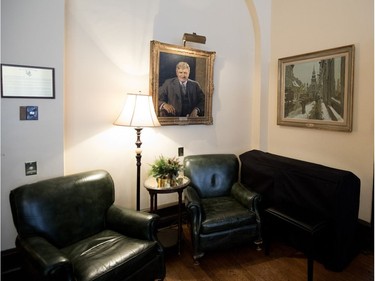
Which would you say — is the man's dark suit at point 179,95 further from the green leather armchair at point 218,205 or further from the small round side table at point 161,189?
the small round side table at point 161,189

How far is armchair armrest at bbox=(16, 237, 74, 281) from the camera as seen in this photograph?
1.53 m

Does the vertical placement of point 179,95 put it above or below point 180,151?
above

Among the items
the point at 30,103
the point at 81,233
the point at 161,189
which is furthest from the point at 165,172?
the point at 30,103

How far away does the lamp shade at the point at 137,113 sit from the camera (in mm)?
2420

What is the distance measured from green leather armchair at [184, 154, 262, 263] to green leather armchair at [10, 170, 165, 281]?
1.65 ft

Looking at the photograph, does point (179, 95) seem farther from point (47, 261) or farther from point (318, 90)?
point (47, 261)

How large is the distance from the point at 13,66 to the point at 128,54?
3.53 feet

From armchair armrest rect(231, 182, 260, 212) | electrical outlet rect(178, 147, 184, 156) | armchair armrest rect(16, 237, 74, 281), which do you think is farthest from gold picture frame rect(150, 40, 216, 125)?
armchair armrest rect(16, 237, 74, 281)

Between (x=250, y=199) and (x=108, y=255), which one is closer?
(x=108, y=255)

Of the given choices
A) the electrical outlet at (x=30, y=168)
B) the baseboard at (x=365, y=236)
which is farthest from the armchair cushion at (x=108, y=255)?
the baseboard at (x=365, y=236)

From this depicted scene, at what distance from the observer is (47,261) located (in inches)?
61.6

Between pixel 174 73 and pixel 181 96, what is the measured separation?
28cm

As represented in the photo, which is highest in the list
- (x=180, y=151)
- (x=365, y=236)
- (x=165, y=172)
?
(x=180, y=151)

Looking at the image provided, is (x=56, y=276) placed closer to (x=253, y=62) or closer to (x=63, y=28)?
(x=63, y=28)
